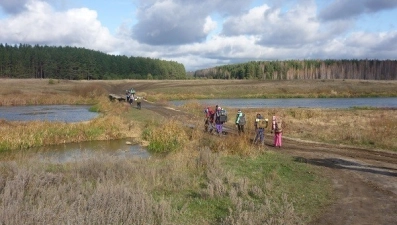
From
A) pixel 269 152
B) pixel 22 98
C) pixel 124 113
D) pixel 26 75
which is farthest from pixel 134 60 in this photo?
pixel 269 152

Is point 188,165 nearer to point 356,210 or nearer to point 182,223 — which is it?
point 182,223

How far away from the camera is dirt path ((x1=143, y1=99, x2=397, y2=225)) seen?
363 inches

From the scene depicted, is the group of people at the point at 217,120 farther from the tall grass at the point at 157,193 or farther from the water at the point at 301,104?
the water at the point at 301,104

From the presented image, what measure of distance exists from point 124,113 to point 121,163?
85.6ft

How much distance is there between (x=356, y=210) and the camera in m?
9.62

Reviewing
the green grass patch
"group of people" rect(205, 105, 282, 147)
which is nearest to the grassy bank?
"group of people" rect(205, 105, 282, 147)

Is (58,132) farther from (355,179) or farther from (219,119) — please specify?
(355,179)

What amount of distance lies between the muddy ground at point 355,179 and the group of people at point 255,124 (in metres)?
0.73

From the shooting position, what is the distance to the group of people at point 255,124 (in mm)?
20656

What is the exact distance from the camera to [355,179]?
42.4 ft

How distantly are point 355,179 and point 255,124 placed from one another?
30.0 feet

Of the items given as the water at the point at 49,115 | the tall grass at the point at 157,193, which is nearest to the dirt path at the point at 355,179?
the tall grass at the point at 157,193

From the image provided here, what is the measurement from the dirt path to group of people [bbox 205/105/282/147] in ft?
3.28

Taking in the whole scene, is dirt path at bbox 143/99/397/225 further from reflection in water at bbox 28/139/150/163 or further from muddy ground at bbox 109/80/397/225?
reflection in water at bbox 28/139/150/163
